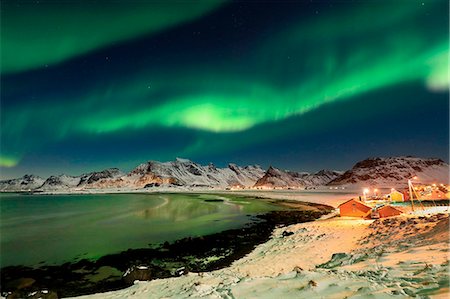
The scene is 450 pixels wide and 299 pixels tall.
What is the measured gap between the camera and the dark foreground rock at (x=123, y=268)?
1741 centimetres

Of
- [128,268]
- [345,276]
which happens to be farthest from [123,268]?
[345,276]

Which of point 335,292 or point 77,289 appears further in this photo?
point 77,289

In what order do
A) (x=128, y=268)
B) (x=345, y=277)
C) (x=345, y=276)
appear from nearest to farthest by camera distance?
(x=345, y=277) → (x=345, y=276) → (x=128, y=268)

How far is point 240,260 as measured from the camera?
21344 mm

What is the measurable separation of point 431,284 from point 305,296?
11.0 ft

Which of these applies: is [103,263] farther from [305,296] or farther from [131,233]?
[305,296]

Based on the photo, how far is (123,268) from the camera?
69.4 feet

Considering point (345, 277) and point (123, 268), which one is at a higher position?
point (345, 277)

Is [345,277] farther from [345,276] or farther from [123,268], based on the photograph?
[123,268]

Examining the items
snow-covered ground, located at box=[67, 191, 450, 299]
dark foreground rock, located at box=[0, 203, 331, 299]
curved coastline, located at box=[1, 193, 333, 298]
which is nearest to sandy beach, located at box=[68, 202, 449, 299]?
snow-covered ground, located at box=[67, 191, 450, 299]

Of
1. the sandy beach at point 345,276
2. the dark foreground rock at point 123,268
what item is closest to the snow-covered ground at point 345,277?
the sandy beach at point 345,276

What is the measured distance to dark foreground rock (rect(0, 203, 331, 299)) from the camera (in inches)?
685

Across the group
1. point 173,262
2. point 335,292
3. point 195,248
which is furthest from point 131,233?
point 335,292

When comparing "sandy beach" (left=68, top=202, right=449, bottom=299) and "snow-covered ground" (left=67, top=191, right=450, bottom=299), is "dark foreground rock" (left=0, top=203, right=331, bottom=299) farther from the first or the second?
"sandy beach" (left=68, top=202, right=449, bottom=299)
